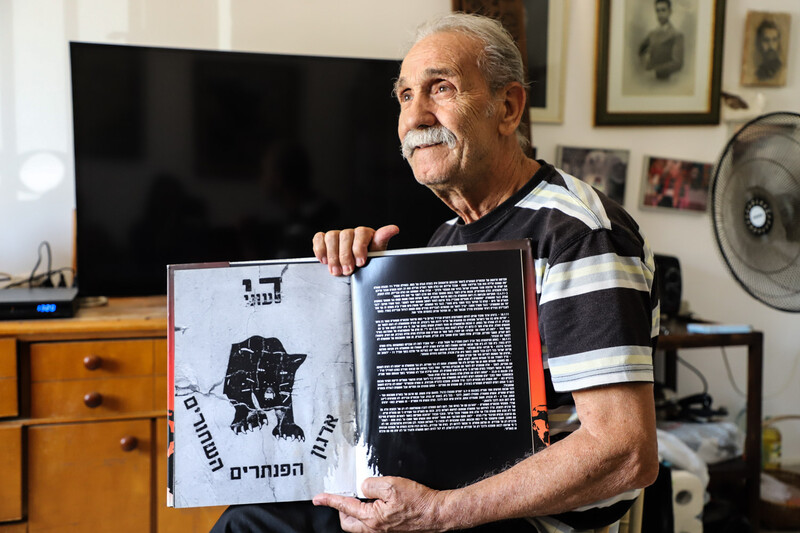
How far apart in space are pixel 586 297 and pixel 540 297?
0.08m

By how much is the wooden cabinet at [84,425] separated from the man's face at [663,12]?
7.14ft

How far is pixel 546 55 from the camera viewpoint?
2.55 m

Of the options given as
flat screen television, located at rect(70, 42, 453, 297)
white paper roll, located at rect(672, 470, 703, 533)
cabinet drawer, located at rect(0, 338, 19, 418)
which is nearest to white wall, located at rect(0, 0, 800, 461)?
flat screen television, located at rect(70, 42, 453, 297)

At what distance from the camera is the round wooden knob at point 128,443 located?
5.84ft

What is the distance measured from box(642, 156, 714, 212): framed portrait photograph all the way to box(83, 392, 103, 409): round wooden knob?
2092mm

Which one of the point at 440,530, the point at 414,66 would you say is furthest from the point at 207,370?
the point at 414,66

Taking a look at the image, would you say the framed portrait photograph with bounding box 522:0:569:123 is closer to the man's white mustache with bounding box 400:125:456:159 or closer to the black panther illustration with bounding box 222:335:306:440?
the man's white mustache with bounding box 400:125:456:159

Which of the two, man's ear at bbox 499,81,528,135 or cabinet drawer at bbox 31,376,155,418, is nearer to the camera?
man's ear at bbox 499,81,528,135

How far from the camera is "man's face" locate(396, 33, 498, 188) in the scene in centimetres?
119

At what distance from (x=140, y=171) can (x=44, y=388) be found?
2.23 feet

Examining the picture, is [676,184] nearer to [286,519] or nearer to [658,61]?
[658,61]

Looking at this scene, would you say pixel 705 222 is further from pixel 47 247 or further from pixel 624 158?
pixel 47 247

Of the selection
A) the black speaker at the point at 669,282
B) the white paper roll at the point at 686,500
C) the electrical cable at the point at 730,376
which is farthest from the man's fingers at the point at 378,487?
the electrical cable at the point at 730,376

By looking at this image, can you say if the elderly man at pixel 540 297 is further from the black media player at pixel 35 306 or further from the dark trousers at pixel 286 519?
the black media player at pixel 35 306
